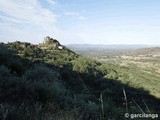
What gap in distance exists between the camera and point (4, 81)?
6.15 metres

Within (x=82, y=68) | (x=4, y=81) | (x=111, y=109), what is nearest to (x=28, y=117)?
(x=4, y=81)

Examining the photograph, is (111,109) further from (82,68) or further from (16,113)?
(82,68)

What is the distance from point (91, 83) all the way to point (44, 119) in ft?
140

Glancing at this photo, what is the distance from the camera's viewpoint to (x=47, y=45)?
8200 centimetres

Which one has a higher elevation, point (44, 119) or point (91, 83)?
point (44, 119)

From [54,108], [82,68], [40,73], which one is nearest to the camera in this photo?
[54,108]

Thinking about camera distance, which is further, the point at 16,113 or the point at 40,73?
the point at 40,73

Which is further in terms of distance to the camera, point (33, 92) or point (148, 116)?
point (33, 92)

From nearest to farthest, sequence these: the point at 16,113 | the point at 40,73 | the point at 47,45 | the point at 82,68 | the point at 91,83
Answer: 1. the point at 16,113
2. the point at 40,73
3. the point at 91,83
4. the point at 82,68
5. the point at 47,45

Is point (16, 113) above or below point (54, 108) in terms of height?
above

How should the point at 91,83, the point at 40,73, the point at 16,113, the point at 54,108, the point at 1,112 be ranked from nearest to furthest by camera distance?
the point at 1,112 < the point at 16,113 < the point at 54,108 < the point at 40,73 < the point at 91,83

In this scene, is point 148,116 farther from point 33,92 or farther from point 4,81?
point 4,81

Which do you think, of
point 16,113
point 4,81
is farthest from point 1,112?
point 4,81

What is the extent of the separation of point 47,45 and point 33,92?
7639 centimetres
